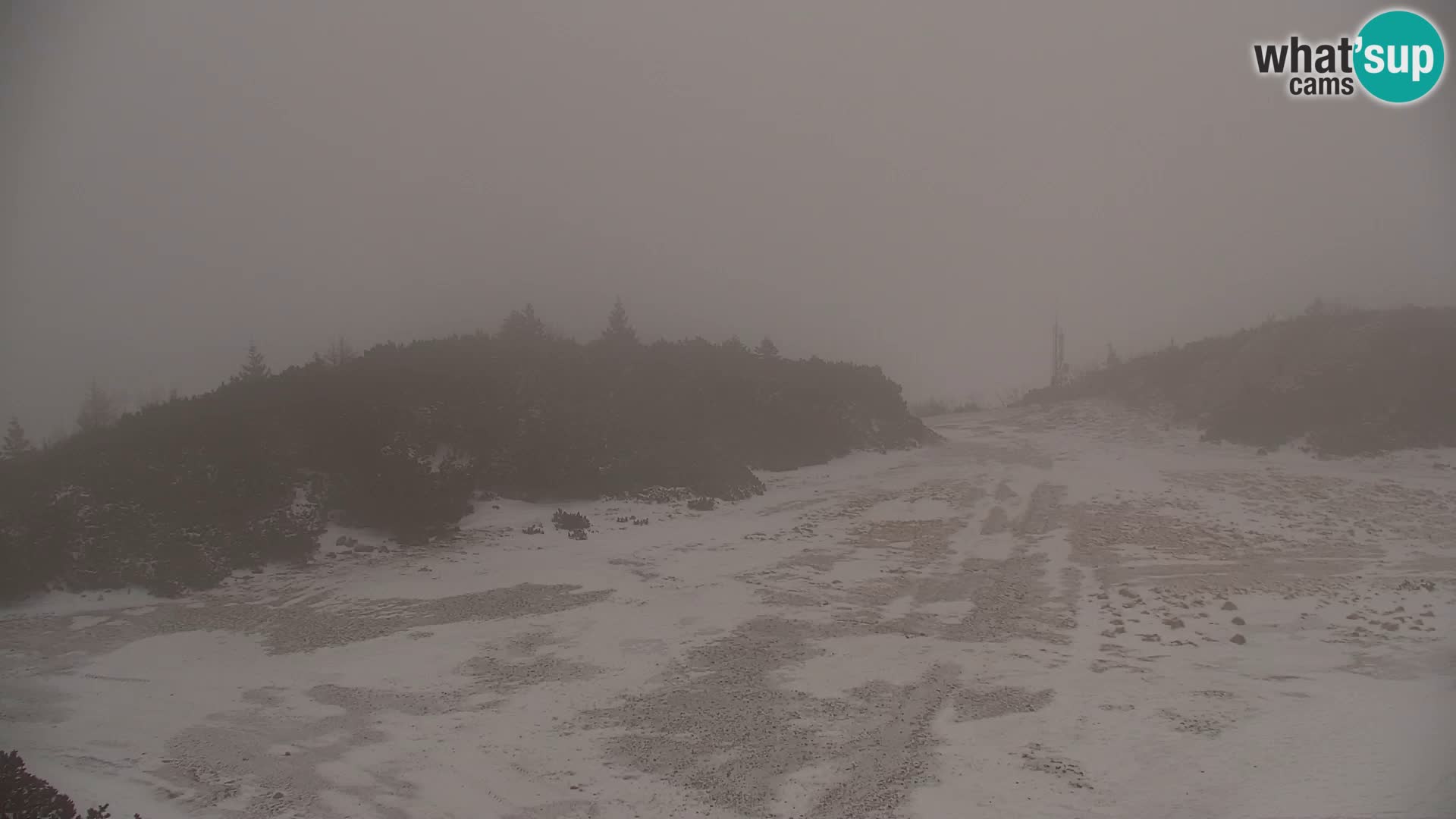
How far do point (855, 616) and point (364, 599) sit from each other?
923 centimetres

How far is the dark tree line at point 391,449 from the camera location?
15500 mm

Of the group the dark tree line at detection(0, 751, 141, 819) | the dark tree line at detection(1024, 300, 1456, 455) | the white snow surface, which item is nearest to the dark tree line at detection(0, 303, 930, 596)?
the white snow surface

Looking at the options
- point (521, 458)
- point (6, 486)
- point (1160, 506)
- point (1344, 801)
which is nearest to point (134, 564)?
point (6, 486)

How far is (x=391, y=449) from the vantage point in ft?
62.2

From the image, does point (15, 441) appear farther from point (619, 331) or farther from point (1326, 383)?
point (1326, 383)

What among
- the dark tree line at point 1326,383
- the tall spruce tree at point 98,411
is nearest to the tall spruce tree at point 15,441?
the tall spruce tree at point 98,411

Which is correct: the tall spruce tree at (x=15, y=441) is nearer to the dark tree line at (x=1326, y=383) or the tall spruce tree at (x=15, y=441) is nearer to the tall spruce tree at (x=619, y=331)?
the tall spruce tree at (x=619, y=331)

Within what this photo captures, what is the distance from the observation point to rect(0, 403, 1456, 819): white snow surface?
808 cm

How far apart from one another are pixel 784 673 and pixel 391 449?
1221 centimetres

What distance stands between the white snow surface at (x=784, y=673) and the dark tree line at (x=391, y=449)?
3.19ft

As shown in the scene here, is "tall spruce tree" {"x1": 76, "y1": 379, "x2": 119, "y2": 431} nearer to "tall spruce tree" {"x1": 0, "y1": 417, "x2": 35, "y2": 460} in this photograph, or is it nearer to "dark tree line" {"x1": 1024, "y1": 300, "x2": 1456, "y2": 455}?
"tall spruce tree" {"x1": 0, "y1": 417, "x2": 35, "y2": 460}

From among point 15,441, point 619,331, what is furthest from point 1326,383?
point 15,441

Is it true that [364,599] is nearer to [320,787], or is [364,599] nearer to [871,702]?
[320,787]

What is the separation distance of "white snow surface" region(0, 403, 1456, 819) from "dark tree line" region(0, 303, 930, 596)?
38.3 inches
